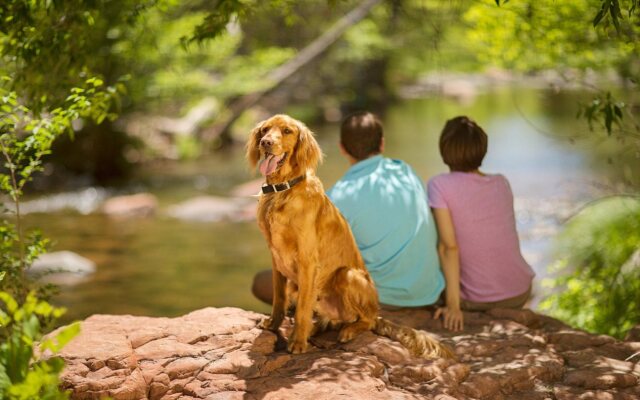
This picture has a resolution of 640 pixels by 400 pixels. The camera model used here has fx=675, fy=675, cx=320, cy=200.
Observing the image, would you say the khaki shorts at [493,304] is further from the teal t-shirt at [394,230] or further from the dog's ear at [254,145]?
the dog's ear at [254,145]

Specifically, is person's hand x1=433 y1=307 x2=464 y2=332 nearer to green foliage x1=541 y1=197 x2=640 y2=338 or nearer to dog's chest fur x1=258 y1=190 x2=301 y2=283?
dog's chest fur x1=258 y1=190 x2=301 y2=283

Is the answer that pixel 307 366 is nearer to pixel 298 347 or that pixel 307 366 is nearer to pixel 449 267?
pixel 298 347

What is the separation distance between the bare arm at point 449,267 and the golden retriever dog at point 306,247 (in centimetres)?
67

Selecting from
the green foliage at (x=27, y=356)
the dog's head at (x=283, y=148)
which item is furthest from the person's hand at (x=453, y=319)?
the green foliage at (x=27, y=356)

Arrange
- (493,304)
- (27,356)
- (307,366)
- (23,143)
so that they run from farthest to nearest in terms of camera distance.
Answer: (493,304) < (23,143) < (307,366) < (27,356)

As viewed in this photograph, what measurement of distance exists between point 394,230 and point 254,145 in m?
1.35

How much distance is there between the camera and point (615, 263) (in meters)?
7.22

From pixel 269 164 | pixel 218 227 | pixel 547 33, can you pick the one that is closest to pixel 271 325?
pixel 269 164

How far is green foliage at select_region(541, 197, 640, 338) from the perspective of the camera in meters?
6.05

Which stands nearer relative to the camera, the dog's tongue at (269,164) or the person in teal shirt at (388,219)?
the dog's tongue at (269,164)

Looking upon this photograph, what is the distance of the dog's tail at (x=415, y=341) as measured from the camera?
159 inches

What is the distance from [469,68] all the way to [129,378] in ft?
35.8

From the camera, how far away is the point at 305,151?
3.82 metres

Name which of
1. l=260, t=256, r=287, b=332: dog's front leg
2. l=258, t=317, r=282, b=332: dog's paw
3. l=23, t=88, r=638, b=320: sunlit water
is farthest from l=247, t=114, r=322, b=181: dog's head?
l=23, t=88, r=638, b=320: sunlit water
